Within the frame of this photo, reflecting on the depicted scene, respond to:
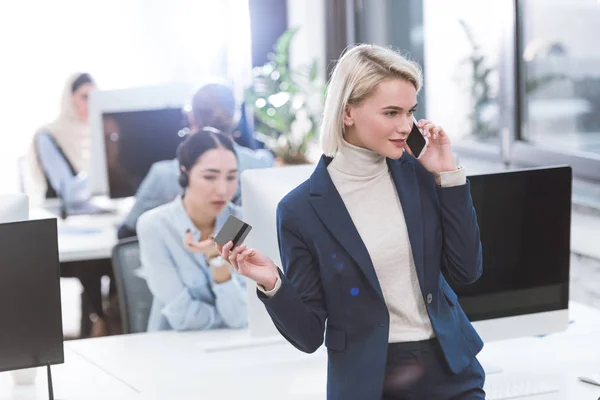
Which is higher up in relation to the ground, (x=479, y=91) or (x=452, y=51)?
(x=452, y=51)

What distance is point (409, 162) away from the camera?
183 cm

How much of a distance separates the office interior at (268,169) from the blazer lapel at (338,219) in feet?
1.17

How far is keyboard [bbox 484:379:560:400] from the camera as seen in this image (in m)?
2.15

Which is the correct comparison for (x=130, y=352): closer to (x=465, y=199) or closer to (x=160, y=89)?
(x=465, y=199)

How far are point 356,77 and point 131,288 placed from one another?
5.41 ft

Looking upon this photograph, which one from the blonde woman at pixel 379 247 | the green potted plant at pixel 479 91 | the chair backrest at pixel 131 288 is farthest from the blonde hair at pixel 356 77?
the green potted plant at pixel 479 91

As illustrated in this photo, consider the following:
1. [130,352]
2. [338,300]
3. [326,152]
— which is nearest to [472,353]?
[338,300]

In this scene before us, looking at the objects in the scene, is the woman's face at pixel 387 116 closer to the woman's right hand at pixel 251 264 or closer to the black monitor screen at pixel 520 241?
the woman's right hand at pixel 251 264

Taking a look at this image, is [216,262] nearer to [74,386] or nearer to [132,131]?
[74,386]

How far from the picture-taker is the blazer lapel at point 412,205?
176 centimetres

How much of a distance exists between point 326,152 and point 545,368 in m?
0.91

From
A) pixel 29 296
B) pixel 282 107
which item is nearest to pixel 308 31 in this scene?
pixel 282 107

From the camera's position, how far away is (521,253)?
230 centimetres

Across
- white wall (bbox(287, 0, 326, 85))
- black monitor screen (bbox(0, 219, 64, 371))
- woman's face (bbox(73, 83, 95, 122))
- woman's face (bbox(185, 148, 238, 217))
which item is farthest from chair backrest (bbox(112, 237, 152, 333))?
white wall (bbox(287, 0, 326, 85))
